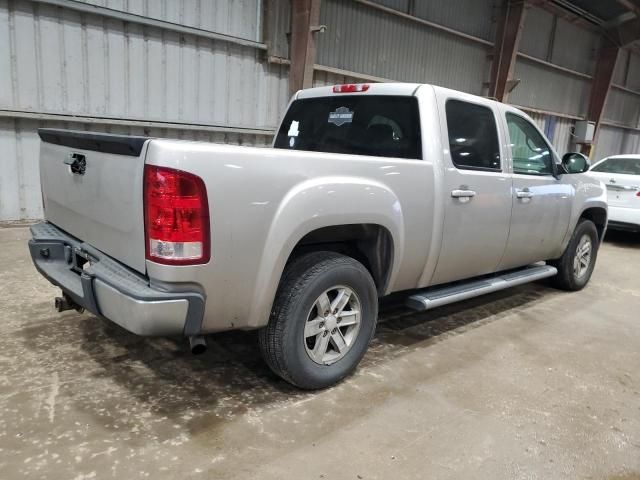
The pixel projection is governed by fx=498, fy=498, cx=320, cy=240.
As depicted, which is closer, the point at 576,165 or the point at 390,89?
the point at 390,89

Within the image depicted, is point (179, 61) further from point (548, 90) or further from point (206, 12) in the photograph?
A: point (548, 90)

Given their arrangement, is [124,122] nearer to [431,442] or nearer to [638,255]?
[431,442]

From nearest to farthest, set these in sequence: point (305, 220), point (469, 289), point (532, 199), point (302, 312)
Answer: point (305, 220) < point (302, 312) < point (469, 289) < point (532, 199)

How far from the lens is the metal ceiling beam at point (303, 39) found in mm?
8289

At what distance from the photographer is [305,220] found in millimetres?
2504

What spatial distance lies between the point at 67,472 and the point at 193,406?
692 mm

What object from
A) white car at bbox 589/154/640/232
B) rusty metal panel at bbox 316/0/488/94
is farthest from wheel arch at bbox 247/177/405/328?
rusty metal panel at bbox 316/0/488/94

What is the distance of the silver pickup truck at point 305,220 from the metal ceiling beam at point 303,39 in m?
4.67

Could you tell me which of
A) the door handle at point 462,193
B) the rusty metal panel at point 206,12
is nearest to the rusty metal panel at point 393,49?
the rusty metal panel at point 206,12

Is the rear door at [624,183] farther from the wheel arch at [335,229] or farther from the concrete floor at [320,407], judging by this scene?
the wheel arch at [335,229]

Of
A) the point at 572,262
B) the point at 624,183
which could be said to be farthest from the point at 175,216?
the point at 624,183

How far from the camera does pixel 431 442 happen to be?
8.06 ft

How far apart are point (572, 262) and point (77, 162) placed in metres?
4.72

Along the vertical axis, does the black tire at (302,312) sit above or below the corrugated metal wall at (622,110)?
below
